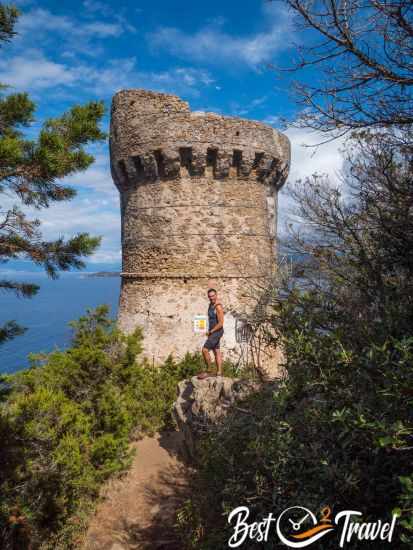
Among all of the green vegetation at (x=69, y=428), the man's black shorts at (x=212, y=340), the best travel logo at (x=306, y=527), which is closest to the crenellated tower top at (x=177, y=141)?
the green vegetation at (x=69, y=428)

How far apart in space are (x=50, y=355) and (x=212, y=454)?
478 cm

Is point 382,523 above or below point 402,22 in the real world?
below

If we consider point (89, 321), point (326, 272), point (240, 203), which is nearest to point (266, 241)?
point (240, 203)

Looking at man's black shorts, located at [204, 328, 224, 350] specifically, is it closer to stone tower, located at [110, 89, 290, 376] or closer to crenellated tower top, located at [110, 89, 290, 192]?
stone tower, located at [110, 89, 290, 376]

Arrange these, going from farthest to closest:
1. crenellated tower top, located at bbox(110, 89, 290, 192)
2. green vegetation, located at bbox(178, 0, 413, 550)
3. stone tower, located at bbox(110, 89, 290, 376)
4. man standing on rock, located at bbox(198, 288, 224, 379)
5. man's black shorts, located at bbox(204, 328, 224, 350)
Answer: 1. stone tower, located at bbox(110, 89, 290, 376)
2. crenellated tower top, located at bbox(110, 89, 290, 192)
3. man's black shorts, located at bbox(204, 328, 224, 350)
4. man standing on rock, located at bbox(198, 288, 224, 379)
5. green vegetation, located at bbox(178, 0, 413, 550)

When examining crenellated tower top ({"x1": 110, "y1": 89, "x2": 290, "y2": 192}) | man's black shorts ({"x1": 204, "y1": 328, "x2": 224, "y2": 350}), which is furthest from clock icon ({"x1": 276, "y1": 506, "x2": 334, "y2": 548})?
crenellated tower top ({"x1": 110, "y1": 89, "x2": 290, "y2": 192})

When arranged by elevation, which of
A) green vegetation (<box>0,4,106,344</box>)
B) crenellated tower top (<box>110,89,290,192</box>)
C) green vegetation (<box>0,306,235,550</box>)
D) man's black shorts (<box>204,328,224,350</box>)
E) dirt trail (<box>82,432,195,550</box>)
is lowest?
dirt trail (<box>82,432,195,550</box>)

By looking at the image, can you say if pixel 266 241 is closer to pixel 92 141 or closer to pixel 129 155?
pixel 129 155

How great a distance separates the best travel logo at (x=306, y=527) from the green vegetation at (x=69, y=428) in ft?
10.9

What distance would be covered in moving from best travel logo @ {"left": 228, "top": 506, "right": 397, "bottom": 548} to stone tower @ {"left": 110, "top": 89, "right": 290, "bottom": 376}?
21.5 ft

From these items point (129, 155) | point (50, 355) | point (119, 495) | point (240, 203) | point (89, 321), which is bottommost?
point (119, 495)

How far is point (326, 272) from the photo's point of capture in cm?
498

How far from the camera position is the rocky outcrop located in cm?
615

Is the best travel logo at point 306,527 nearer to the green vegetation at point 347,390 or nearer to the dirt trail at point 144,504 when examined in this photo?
the green vegetation at point 347,390
